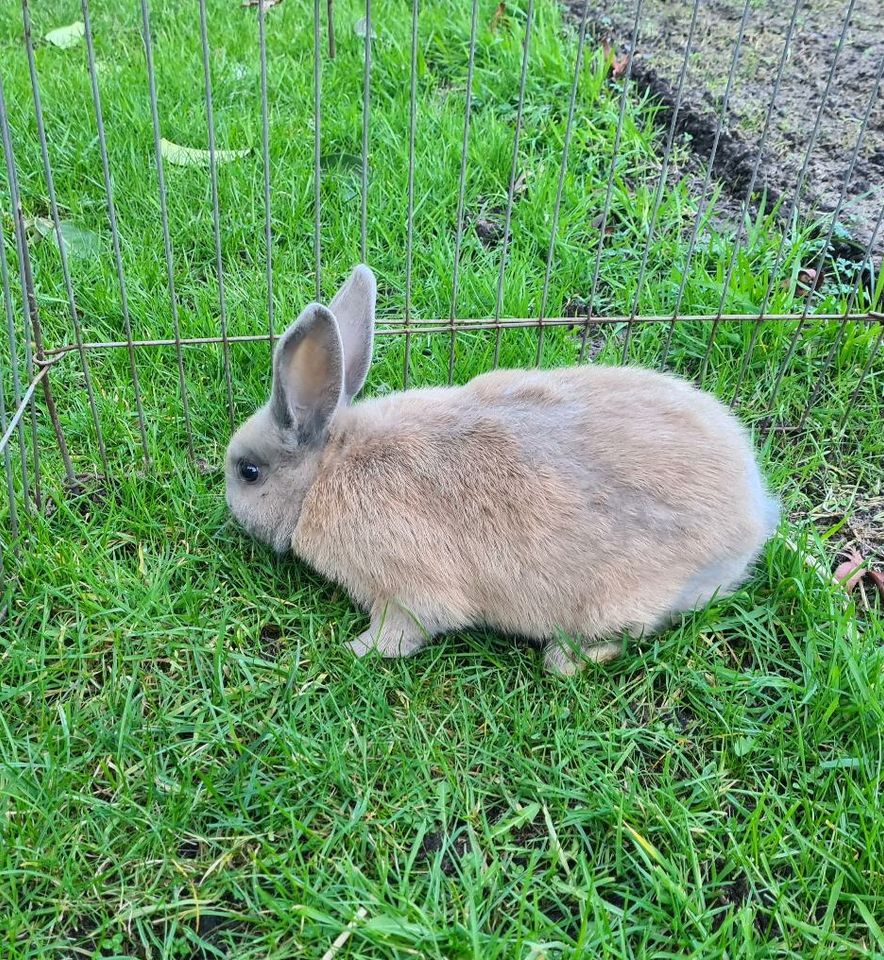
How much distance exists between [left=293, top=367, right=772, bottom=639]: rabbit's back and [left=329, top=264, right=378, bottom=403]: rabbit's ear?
23 centimetres

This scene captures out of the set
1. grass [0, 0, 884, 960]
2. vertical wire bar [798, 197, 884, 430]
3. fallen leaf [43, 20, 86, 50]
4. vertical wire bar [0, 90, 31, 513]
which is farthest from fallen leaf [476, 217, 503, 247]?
fallen leaf [43, 20, 86, 50]

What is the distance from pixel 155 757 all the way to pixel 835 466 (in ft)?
7.20

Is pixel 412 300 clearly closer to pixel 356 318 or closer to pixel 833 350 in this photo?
pixel 356 318

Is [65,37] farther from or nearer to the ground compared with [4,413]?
farther from the ground

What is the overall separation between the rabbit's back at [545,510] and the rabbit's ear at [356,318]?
0.76 feet

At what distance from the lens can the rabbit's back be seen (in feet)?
7.82

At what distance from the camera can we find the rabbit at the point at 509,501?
2389mm

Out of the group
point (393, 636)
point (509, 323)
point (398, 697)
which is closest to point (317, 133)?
point (509, 323)

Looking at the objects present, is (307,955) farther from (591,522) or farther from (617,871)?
(591,522)

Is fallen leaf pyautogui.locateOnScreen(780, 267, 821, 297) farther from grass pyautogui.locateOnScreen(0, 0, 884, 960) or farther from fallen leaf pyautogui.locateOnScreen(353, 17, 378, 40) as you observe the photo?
fallen leaf pyautogui.locateOnScreen(353, 17, 378, 40)

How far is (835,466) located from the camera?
123 inches

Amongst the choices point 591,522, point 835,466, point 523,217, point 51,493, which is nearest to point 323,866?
point 591,522

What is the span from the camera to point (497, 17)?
4.73 metres

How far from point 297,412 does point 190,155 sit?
1788 millimetres
